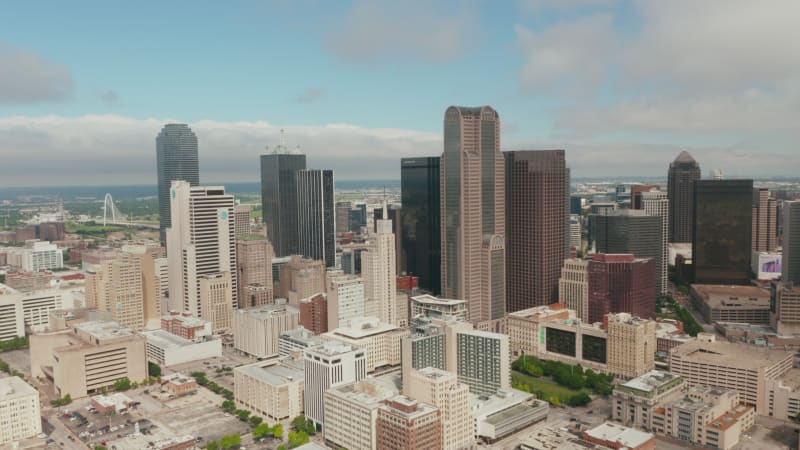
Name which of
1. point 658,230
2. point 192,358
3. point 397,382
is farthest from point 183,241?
point 658,230

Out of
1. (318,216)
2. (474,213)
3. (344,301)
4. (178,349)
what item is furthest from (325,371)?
(318,216)

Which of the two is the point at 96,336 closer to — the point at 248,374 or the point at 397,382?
the point at 248,374

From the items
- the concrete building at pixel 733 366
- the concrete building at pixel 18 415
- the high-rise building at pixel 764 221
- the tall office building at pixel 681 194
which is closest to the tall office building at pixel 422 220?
the concrete building at pixel 733 366

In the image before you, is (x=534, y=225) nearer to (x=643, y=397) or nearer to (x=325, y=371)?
(x=643, y=397)

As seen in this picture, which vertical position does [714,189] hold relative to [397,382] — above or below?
above

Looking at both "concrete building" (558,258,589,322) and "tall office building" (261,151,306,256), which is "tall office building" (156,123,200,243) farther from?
"concrete building" (558,258,589,322)

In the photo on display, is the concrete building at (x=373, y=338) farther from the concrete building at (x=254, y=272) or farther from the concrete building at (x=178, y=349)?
the concrete building at (x=254, y=272)

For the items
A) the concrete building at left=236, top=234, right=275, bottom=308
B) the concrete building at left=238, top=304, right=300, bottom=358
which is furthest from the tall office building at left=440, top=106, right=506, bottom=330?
the concrete building at left=236, top=234, right=275, bottom=308
